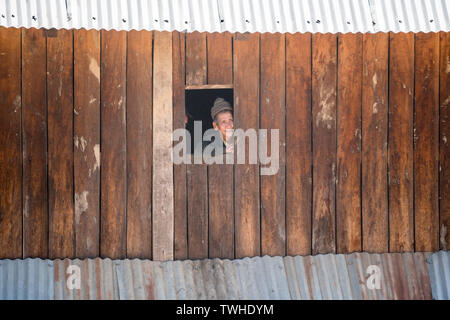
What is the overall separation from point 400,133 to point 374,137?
0.25m

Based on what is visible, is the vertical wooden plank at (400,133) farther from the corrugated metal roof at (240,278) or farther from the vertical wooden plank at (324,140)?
the vertical wooden plank at (324,140)

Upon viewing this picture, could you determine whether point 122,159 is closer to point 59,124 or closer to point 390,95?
point 59,124

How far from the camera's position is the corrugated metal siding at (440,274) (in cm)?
409

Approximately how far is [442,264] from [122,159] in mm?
3166

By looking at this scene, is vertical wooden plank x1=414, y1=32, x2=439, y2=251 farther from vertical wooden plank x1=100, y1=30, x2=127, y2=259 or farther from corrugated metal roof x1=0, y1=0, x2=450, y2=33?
vertical wooden plank x1=100, y1=30, x2=127, y2=259

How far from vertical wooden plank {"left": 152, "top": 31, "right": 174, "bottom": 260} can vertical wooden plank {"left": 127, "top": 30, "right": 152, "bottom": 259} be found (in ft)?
0.18

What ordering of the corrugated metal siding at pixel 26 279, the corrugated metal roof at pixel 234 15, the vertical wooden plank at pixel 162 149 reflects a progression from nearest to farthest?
1. the corrugated metal roof at pixel 234 15
2. the corrugated metal siding at pixel 26 279
3. the vertical wooden plank at pixel 162 149

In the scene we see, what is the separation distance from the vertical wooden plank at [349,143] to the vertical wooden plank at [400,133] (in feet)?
1.02

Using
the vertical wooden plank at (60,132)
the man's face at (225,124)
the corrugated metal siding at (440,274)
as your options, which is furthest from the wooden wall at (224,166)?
the man's face at (225,124)

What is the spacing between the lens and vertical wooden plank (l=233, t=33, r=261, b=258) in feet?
13.2

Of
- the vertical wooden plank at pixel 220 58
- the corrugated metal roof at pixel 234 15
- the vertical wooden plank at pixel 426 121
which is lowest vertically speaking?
the vertical wooden plank at pixel 426 121

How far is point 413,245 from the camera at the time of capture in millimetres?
4160

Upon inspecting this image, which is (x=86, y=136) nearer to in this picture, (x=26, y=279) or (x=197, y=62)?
(x=197, y=62)

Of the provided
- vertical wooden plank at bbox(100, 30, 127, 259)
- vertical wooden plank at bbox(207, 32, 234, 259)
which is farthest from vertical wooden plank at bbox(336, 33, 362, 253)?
vertical wooden plank at bbox(100, 30, 127, 259)
